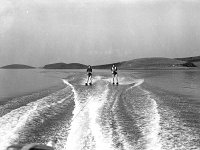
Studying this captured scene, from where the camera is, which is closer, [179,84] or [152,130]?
[152,130]

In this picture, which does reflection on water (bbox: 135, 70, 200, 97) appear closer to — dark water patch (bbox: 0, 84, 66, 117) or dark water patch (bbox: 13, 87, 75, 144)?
dark water patch (bbox: 13, 87, 75, 144)

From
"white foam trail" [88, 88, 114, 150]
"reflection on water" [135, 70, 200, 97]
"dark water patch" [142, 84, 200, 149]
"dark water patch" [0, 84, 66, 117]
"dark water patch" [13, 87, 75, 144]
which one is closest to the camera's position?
"white foam trail" [88, 88, 114, 150]

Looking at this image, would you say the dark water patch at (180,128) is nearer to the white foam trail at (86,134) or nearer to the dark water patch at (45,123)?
the white foam trail at (86,134)

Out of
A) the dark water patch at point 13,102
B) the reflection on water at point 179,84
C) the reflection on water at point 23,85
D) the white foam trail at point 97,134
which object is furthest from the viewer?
the reflection on water at point 23,85

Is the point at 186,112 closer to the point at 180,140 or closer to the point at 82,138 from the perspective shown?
the point at 180,140

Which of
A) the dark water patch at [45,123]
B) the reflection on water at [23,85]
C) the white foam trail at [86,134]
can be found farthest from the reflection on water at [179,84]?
the reflection on water at [23,85]

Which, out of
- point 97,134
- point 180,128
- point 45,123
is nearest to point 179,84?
point 180,128

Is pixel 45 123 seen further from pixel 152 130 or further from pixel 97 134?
pixel 152 130

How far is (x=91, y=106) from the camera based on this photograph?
18656mm

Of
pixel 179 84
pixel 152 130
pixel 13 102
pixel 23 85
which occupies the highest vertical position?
pixel 152 130

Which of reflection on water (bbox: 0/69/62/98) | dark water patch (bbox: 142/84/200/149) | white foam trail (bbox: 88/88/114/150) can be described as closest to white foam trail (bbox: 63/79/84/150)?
white foam trail (bbox: 88/88/114/150)

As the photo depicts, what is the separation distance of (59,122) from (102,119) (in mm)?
2264

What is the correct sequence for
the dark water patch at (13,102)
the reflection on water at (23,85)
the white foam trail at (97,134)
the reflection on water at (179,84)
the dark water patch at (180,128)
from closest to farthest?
1. the white foam trail at (97,134)
2. the dark water patch at (180,128)
3. the dark water patch at (13,102)
4. the reflection on water at (179,84)
5. the reflection on water at (23,85)

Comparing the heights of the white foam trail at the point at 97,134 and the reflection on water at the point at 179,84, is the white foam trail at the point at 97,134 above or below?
above
